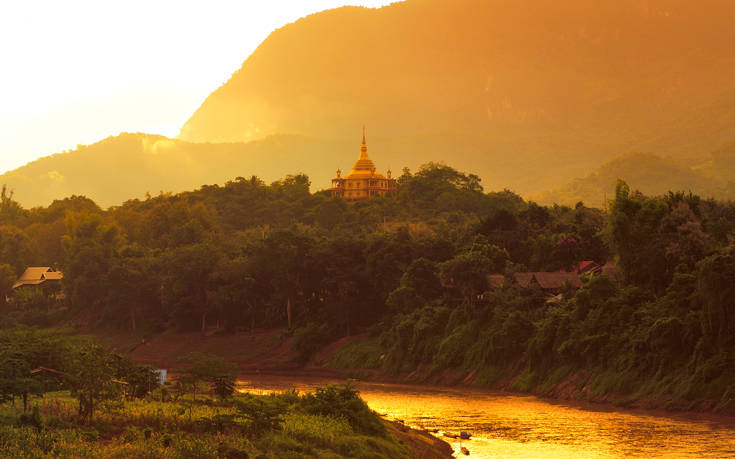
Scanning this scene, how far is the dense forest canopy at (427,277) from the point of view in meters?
55.9

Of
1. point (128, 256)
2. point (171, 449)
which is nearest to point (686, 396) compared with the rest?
point (171, 449)

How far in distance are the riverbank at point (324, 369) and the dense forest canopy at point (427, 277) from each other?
90cm

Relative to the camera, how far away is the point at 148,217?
12669 centimetres

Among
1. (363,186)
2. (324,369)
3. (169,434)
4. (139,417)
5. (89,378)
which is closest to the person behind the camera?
(169,434)

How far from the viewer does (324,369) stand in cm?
7962

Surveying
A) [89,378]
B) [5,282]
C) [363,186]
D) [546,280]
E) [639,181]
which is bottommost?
[89,378]

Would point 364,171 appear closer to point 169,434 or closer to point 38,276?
point 38,276

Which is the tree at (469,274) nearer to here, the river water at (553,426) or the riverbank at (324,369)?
the riverbank at (324,369)

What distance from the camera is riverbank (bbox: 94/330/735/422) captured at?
175 ft

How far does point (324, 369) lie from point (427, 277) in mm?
11700

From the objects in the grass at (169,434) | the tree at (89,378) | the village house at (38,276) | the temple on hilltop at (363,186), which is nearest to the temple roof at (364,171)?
the temple on hilltop at (363,186)

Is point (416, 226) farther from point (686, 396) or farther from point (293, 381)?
point (686, 396)

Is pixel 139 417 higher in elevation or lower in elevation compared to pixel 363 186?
lower

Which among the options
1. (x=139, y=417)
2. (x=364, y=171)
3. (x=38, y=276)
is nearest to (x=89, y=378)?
(x=139, y=417)
